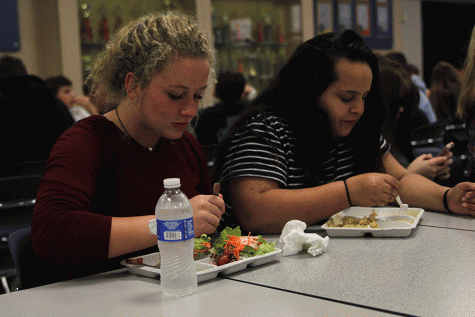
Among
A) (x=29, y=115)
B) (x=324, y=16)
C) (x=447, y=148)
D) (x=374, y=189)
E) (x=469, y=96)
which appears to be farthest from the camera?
(x=324, y=16)

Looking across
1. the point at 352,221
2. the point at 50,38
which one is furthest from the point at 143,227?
the point at 50,38

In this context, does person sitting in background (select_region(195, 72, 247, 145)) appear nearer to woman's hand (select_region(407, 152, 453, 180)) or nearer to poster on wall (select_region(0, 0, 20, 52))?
poster on wall (select_region(0, 0, 20, 52))

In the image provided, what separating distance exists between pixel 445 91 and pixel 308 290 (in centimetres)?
398

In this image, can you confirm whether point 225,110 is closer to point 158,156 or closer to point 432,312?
point 158,156

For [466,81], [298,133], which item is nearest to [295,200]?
[298,133]

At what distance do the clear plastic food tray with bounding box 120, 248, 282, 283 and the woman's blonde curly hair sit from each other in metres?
0.46

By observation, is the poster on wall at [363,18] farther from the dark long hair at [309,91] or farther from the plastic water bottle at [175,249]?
the plastic water bottle at [175,249]

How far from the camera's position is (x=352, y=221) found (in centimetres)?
143

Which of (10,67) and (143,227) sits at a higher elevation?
(10,67)

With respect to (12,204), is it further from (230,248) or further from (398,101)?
(398,101)

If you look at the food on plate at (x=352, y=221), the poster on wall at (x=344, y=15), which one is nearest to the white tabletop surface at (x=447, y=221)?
the food on plate at (x=352, y=221)

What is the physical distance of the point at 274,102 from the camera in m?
1.65

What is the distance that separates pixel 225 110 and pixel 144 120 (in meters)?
2.59

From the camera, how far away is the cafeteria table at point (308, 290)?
2.84 ft
